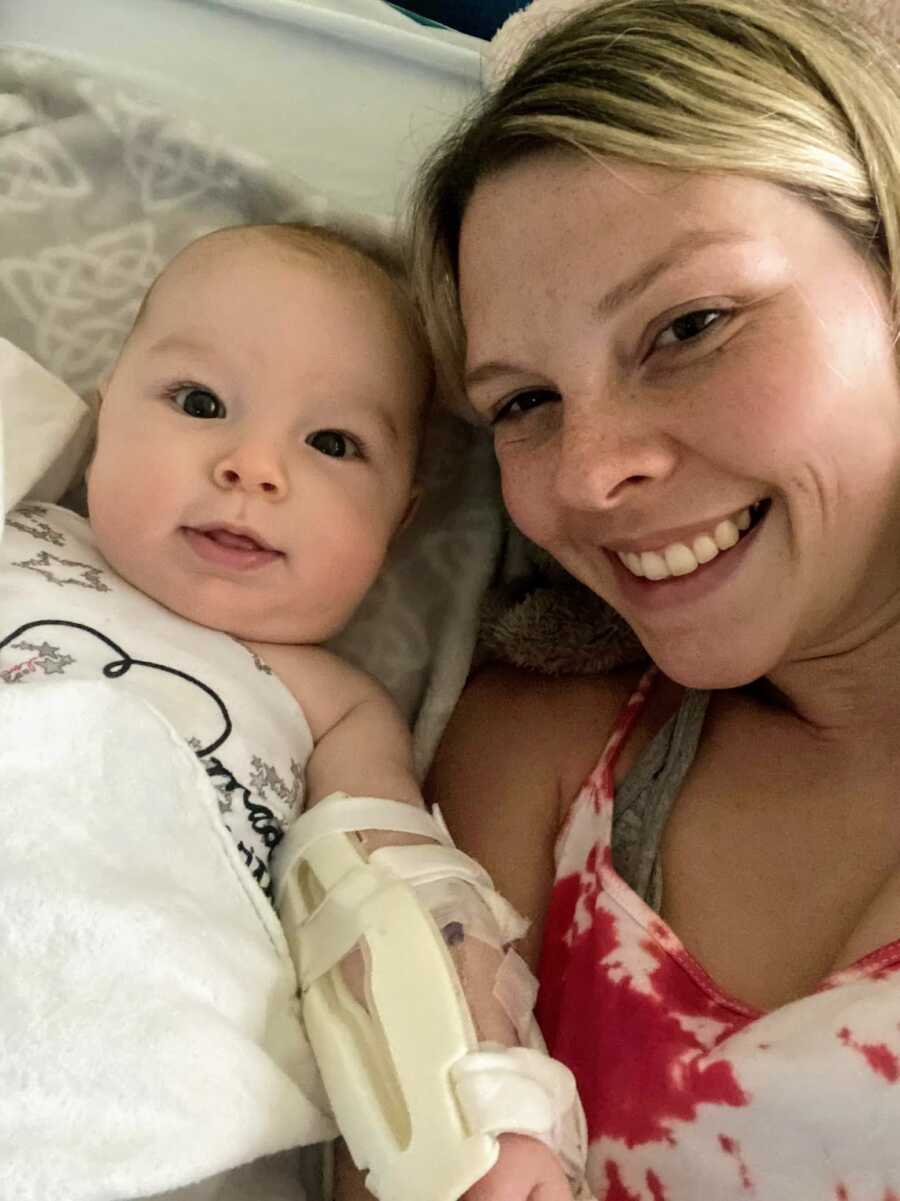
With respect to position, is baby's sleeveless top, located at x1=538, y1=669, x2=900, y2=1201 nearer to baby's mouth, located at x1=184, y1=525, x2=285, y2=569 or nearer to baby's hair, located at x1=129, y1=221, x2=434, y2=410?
baby's mouth, located at x1=184, y1=525, x2=285, y2=569

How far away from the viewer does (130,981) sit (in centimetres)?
72

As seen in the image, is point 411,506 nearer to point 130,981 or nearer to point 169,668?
point 169,668

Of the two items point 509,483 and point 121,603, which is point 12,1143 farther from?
point 509,483

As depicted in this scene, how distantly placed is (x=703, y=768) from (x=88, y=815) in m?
0.54

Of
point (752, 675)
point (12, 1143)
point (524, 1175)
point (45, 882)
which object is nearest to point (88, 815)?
point (45, 882)

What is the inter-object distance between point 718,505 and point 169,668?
18.6 inches

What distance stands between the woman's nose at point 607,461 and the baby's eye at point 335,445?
0.29 m

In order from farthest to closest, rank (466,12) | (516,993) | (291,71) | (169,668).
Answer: (466,12)
(291,71)
(169,668)
(516,993)

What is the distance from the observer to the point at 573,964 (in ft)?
3.06

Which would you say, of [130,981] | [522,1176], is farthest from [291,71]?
[522,1176]

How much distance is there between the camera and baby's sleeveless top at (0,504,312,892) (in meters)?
0.90

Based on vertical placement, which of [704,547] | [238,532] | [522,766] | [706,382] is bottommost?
[522,766]

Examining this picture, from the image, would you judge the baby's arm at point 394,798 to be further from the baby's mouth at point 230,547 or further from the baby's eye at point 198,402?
the baby's eye at point 198,402

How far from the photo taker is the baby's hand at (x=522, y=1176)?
0.71 metres
